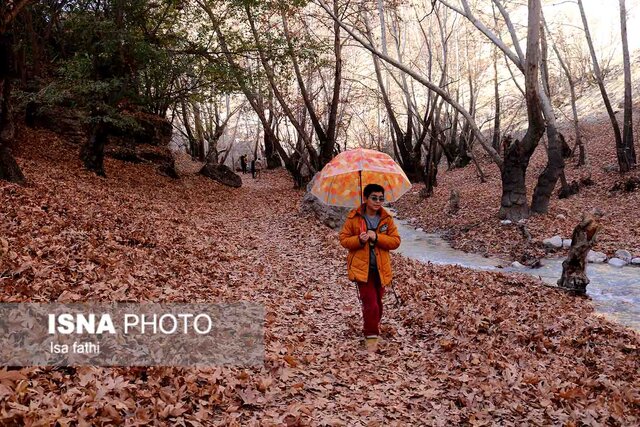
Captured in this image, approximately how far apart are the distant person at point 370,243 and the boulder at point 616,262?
26.2ft

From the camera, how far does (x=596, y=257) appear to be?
11281 millimetres

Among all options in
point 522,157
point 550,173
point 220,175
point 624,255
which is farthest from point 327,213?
point 220,175

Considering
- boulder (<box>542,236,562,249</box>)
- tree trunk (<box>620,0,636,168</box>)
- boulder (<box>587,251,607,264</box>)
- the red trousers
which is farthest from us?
tree trunk (<box>620,0,636,168</box>)

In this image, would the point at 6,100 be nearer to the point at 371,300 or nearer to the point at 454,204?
the point at 371,300

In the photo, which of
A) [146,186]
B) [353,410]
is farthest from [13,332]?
[146,186]

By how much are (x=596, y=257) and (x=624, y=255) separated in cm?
58

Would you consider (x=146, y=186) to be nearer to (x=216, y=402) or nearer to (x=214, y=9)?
(x=214, y=9)

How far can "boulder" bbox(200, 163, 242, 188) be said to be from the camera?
27.0 meters

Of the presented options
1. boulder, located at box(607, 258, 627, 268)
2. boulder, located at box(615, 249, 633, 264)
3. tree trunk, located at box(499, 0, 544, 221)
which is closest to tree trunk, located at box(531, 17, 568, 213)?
tree trunk, located at box(499, 0, 544, 221)

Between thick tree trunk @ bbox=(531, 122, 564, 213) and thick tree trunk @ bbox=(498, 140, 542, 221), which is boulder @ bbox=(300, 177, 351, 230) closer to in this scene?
thick tree trunk @ bbox=(498, 140, 542, 221)

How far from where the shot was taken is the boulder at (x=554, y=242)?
12309 millimetres

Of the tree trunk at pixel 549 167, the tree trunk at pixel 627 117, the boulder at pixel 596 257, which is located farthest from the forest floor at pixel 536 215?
the tree trunk at pixel 627 117

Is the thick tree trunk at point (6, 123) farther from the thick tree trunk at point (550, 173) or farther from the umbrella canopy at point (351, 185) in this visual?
the thick tree trunk at point (550, 173)

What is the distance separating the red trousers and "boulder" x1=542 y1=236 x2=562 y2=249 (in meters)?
8.52
